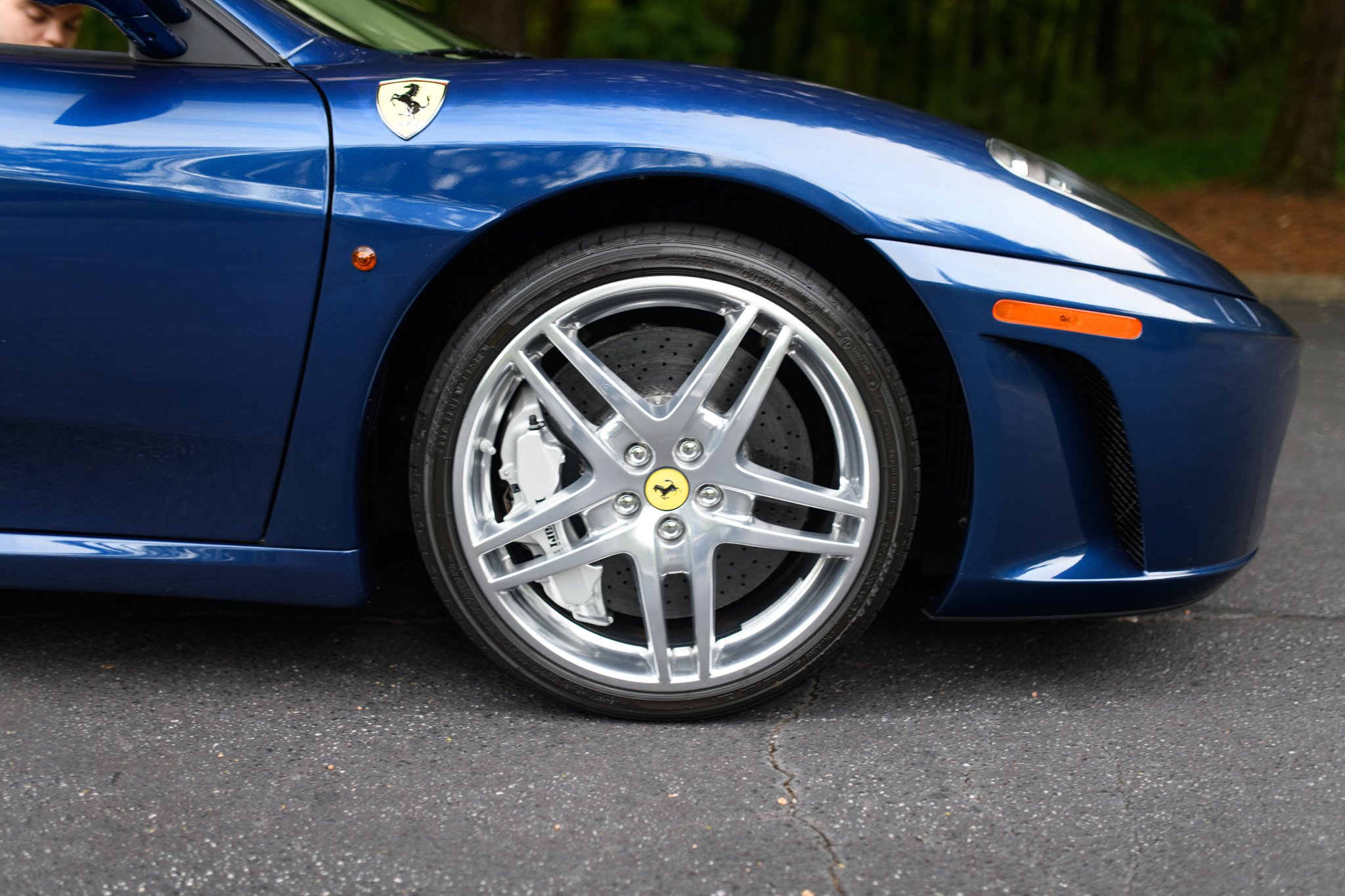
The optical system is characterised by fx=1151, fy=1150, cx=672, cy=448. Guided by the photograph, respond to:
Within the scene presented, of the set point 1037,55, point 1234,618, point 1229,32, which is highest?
point 1037,55

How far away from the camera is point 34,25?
2238mm

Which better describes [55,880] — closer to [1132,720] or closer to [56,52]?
[56,52]

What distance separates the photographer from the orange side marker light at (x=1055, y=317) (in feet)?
5.97

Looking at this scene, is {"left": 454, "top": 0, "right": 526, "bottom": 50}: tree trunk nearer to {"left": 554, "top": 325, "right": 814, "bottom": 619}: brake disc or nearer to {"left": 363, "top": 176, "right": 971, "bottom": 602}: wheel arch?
{"left": 363, "top": 176, "right": 971, "bottom": 602}: wheel arch

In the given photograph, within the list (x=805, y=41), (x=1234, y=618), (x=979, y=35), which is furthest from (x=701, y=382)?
(x=979, y=35)

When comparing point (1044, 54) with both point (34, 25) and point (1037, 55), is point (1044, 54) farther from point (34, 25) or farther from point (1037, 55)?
point (34, 25)

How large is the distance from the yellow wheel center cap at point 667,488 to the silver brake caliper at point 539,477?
165 mm

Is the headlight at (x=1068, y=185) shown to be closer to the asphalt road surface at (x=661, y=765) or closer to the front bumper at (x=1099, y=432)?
the front bumper at (x=1099, y=432)

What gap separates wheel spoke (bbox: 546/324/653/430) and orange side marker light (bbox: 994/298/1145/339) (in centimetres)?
59

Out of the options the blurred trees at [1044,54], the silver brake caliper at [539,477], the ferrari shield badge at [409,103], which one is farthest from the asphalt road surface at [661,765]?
the blurred trees at [1044,54]

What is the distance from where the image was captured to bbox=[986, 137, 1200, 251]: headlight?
198 cm

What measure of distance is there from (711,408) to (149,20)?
109cm

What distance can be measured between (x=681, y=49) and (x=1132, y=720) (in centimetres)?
1031

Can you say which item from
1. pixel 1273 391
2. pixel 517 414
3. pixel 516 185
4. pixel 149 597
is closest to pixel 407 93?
pixel 516 185
